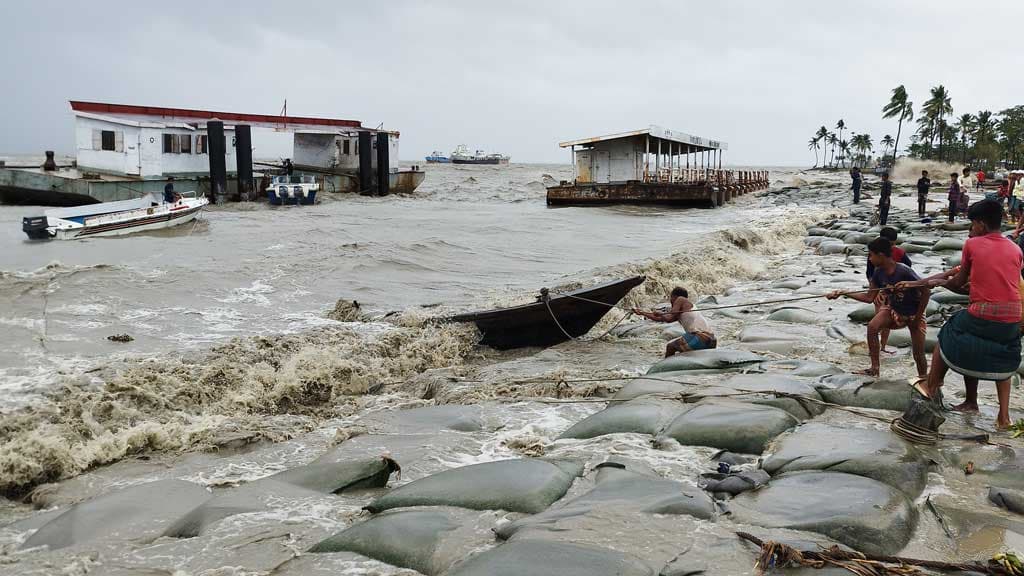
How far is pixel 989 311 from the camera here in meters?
4.35

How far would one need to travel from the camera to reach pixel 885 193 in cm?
1944

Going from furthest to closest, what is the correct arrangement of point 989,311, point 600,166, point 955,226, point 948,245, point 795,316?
point 600,166, point 955,226, point 948,245, point 795,316, point 989,311

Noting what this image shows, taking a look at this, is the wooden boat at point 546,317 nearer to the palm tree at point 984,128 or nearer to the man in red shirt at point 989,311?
the man in red shirt at point 989,311

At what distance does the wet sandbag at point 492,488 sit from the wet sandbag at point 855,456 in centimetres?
117

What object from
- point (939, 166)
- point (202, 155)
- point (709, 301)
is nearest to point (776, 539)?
point (709, 301)

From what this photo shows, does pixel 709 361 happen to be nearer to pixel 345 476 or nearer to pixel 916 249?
pixel 345 476

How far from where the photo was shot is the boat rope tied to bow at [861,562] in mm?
2713

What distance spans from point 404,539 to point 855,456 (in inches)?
91.5

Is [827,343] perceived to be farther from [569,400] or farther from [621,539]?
[621,539]

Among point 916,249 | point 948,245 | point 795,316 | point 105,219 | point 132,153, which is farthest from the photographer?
point 132,153

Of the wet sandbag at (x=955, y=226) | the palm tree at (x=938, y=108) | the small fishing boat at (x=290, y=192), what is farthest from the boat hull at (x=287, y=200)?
the palm tree at (x=938, y=108)

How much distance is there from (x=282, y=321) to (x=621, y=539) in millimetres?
8061

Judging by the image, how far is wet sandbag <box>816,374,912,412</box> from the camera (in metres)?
4.97

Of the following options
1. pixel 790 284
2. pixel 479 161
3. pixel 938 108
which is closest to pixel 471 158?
pixel 479 161
